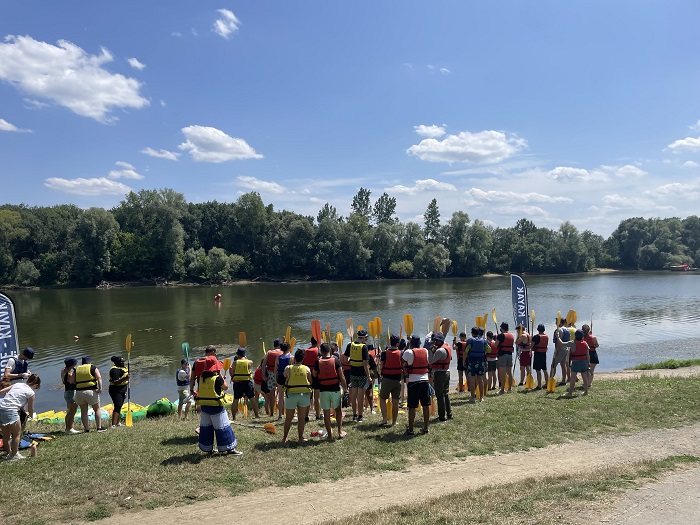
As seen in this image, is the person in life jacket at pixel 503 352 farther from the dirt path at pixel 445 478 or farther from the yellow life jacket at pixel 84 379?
the yellow life jacket at pixel 84 379

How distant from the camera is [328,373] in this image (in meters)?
9.27

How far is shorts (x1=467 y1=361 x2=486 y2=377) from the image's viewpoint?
1228 cm

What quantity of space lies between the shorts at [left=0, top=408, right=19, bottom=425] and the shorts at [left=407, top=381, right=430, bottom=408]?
22.5 ft

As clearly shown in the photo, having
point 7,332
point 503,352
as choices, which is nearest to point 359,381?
point 503,352

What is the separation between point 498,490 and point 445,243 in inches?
3753

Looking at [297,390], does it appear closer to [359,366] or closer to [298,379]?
[298,379]

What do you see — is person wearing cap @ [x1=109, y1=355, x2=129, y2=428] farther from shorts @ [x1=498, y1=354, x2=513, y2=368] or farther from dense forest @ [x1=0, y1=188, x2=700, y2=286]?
dense forest @ [x1=0, y1=188, x2=700, y2=286]

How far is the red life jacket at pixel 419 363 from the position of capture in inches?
378

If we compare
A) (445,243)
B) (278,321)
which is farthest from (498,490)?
(445,243)

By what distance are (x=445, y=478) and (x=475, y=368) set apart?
5.08 m

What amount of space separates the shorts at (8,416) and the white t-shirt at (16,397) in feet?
0.11

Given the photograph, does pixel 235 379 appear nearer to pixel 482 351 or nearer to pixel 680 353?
pixel 482 351

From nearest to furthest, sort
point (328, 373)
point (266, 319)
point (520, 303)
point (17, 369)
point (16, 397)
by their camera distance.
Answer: point (16, 397), point (328, 373), point (17, 369), point (520, 303), point (266, 319)

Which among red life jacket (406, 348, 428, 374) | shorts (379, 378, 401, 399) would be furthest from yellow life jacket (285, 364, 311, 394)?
red life jacket (406, 348, 428, 374)
